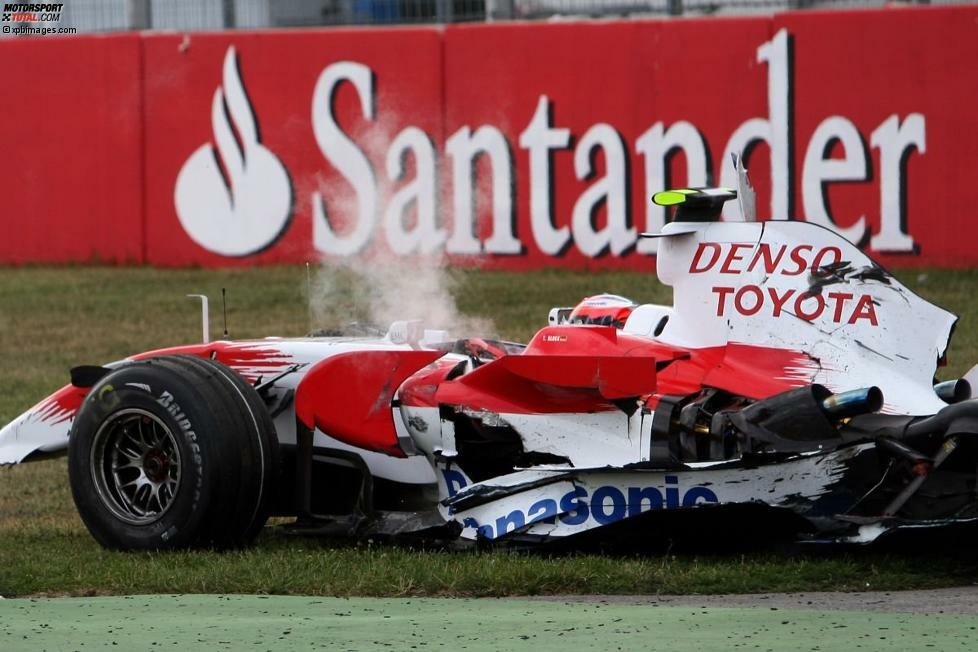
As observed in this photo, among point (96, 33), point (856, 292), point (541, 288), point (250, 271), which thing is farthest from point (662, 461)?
point (96, 33)

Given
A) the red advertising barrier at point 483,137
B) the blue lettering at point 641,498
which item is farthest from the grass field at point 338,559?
the red advertising barrier at point 483,137

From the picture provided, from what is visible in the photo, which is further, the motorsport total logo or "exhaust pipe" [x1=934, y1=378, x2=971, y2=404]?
the motorsport total logo

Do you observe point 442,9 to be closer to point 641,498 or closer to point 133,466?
point 133,466

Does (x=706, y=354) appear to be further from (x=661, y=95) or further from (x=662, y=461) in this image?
(x=661, y=95)

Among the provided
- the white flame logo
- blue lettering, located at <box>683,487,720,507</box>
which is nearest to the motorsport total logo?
the white flame logo

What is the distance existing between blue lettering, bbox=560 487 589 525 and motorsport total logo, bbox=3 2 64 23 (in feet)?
40.3

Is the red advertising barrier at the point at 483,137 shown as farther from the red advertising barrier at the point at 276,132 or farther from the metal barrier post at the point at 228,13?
the metal barrier post at the point at 228,13

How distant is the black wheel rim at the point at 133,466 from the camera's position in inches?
272

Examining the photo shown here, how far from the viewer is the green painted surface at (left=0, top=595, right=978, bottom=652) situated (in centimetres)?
520

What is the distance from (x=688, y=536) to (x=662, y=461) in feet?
1.20

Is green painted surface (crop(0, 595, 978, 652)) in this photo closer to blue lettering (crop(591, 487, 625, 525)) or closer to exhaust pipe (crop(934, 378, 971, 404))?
blue lettering (crop(591, 487, 625, 525))

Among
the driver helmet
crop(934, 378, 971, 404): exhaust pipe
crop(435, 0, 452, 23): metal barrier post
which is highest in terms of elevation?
crop(435, 0, 452, 23): metal barrier post

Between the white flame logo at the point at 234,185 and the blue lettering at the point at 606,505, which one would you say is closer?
the blue lettering at the point at 606,505

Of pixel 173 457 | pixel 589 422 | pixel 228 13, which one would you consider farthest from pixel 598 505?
pixel 228 13
